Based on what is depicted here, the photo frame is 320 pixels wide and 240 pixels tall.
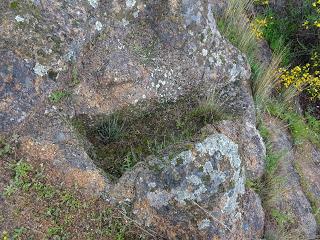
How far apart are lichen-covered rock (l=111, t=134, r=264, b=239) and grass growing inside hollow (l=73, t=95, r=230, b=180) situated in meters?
0.16

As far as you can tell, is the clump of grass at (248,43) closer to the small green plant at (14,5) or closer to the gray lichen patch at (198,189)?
the gray lichen patch at (198,189)

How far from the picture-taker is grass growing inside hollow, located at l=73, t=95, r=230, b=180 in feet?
12.2

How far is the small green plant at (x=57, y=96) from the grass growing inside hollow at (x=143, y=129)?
0.79ft

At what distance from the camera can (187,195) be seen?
346 cm

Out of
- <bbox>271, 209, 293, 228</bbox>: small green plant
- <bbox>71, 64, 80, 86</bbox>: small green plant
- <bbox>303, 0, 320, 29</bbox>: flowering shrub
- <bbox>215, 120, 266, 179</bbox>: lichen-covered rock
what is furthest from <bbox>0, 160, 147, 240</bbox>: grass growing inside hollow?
<bbox>303, 0, 320, 29</bbox>: flowering shrub

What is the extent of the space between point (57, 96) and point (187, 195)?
1.45m

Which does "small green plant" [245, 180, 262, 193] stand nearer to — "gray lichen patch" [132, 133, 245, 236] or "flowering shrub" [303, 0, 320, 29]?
"gray lichen patch" [132, 133, 245, 236]

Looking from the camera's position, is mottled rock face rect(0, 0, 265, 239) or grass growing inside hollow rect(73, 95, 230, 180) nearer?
mottled rock face rect(0, 0, 265, 239)

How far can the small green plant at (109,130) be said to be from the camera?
387 centimetres

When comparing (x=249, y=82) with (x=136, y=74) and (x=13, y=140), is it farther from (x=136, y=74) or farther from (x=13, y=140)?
(x=13, y=140)

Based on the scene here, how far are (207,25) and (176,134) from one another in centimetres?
136

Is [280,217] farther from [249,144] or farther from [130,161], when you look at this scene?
[130,161]

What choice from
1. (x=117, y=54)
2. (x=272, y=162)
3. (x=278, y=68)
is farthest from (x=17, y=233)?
(x=278, y=68)

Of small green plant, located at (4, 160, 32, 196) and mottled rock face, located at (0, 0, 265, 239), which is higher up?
mottled rock face, located at (0, 0, 265, 239)
